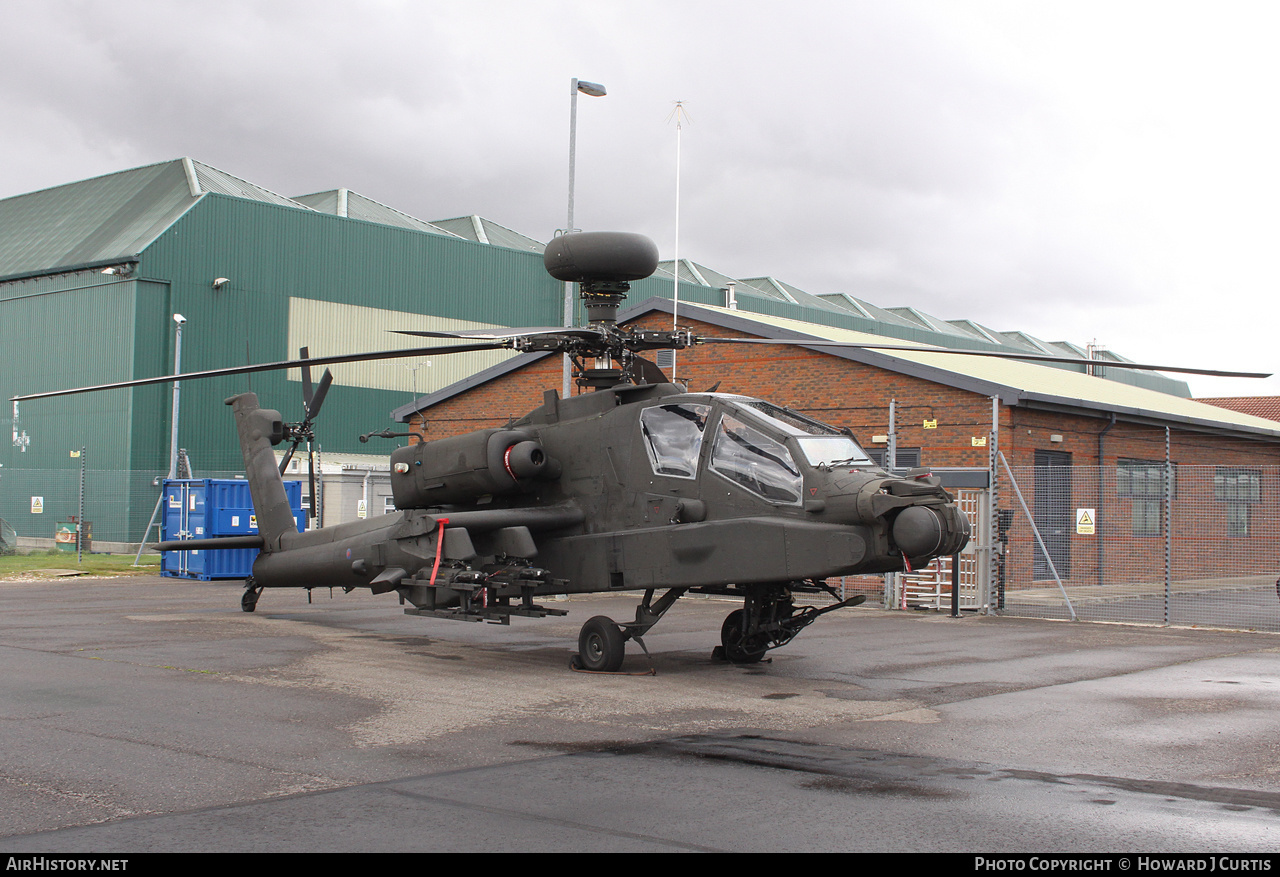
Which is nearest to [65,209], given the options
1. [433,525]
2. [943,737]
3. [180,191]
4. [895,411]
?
[180,191]

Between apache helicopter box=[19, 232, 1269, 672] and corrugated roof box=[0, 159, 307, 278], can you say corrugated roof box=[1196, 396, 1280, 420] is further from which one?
apache helicopter box=[19, 232, 1269, 672]

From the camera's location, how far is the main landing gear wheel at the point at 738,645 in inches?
466

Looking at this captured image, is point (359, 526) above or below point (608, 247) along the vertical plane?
below

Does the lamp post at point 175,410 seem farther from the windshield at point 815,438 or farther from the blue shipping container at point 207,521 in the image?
the windshield at point 815,438

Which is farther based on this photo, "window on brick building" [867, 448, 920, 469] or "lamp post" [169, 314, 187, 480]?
"lamp post" [169, 314, 187, 480]

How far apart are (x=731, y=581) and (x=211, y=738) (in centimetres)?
469

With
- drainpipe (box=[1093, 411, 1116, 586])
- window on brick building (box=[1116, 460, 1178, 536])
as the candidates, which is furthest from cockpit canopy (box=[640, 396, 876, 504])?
window on brick building (box=[1116, 460, 1178, 536])

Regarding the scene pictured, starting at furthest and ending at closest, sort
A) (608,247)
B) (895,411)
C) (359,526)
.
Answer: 1. (895,411)
2. (359,526)
3. (608,247)

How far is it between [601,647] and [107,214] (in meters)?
34.0

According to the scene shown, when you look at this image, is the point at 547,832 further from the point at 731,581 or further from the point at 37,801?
the point at 731,581

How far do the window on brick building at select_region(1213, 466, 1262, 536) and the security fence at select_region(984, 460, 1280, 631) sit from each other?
3 cm

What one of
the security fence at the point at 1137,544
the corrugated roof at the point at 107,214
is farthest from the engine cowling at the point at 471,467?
the corrugated roof at the point at 107,214

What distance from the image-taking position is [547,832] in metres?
5.45

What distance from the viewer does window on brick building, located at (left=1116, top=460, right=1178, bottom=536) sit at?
23781 millimetres
